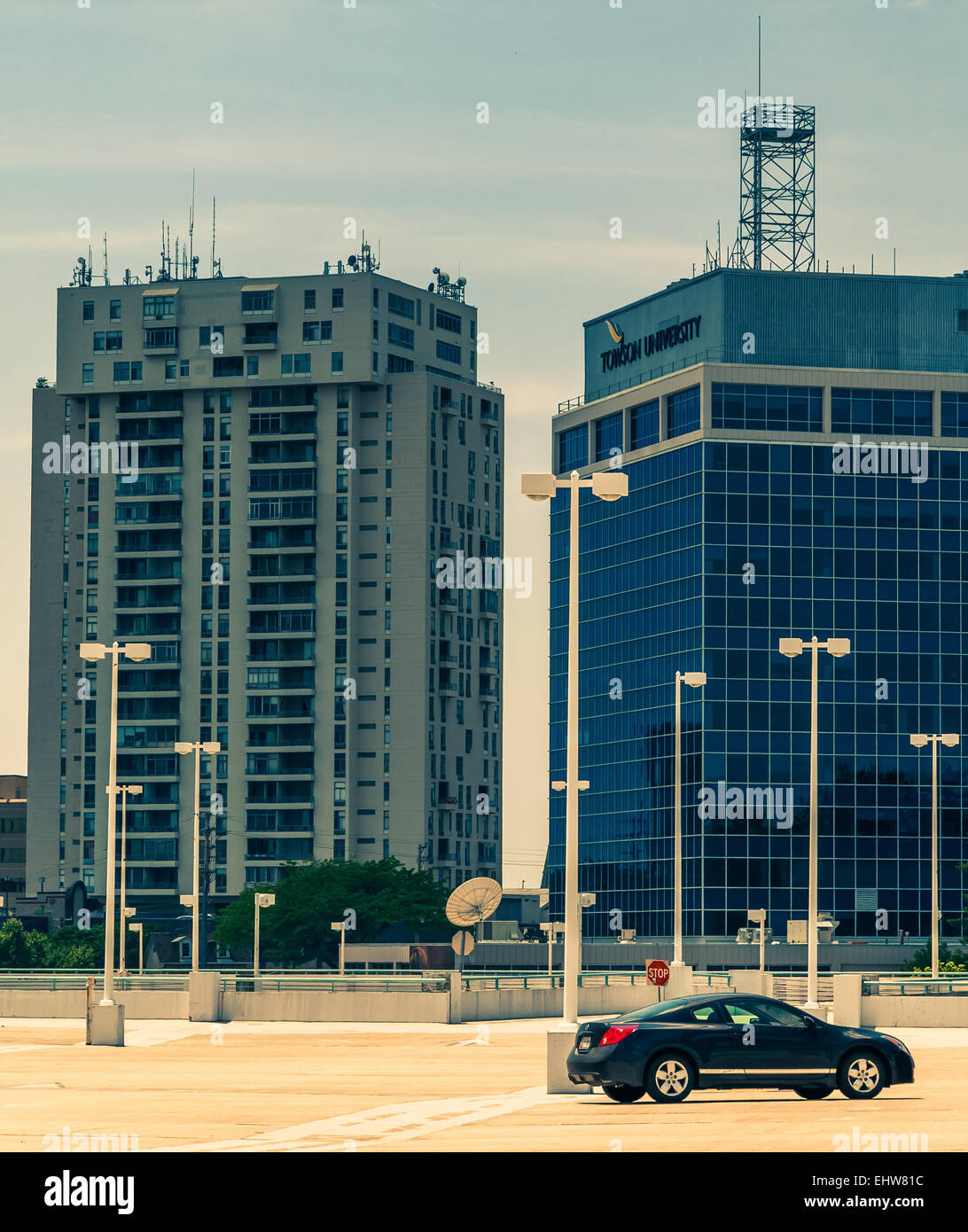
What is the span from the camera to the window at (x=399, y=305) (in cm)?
17400

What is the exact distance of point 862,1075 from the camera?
2833cm

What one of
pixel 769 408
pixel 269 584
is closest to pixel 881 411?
pixel 769 408

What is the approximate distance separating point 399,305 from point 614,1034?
151240mm

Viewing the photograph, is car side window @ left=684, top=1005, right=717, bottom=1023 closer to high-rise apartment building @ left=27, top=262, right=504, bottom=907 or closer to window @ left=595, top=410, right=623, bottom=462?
window @ left=595, top=410, right=623, bottom=462

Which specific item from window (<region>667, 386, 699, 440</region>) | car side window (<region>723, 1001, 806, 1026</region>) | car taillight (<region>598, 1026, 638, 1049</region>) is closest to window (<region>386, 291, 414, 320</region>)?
window (<region>667, 386, 699, 440</region>)

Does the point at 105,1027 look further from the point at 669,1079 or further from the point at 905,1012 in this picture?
the point at 905,1012

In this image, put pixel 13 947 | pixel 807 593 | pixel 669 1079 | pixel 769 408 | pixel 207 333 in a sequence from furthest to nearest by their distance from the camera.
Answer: pixel 207 333
pixel 769 408
pixel 13 947
pixel 807 593
pixel 669 1079

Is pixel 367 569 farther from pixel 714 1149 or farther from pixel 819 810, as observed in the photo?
pixel 714 1149

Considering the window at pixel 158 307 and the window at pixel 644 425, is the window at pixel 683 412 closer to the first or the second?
the window at pixel 644 425

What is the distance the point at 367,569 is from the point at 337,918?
3890 cm

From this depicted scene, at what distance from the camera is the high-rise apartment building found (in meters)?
171

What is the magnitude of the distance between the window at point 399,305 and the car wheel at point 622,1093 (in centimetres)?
14932

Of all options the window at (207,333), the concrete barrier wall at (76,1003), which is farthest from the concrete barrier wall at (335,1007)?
the window at (207,333)
